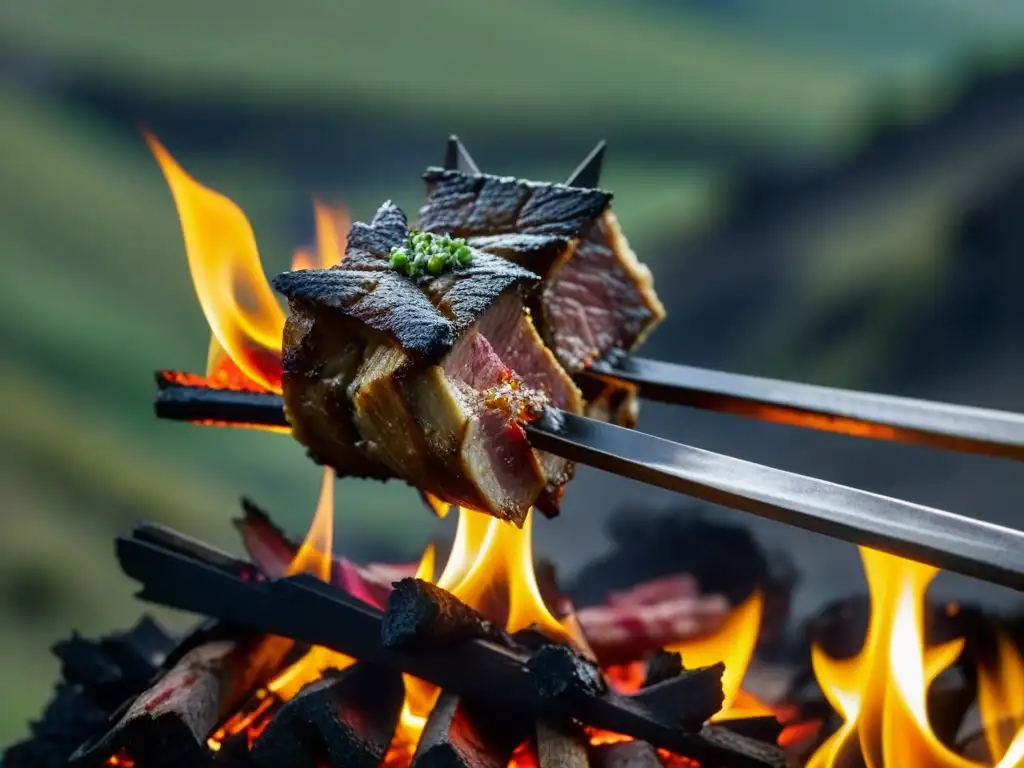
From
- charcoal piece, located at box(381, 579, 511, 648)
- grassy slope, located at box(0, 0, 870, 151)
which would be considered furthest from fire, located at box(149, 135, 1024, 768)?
grassy slope, located at box(0, 0, 870, 151)

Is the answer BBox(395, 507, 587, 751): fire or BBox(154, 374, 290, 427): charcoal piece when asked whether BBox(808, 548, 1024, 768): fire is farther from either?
BBox(154, 374, 290, 427): charcoal piece

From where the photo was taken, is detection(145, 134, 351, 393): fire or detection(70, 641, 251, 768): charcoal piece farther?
detection(145, 134, 351, 393): fire

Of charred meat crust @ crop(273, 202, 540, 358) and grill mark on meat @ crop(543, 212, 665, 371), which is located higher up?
grill mark on meat @ crop(543, 212, 665, 371)

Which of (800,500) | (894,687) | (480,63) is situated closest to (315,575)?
(800,500)

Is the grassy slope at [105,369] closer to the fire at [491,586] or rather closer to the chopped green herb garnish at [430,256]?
the fire at [491,586]

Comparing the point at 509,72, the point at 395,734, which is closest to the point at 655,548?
the point at 395,734

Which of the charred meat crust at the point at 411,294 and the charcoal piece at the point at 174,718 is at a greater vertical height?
the charred meat crust at the point at 411,294

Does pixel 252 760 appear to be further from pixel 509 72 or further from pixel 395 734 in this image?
pixel 509 72

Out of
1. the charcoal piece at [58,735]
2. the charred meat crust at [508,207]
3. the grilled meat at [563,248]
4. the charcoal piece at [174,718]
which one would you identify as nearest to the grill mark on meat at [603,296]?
the grilled meat at [563,248]
